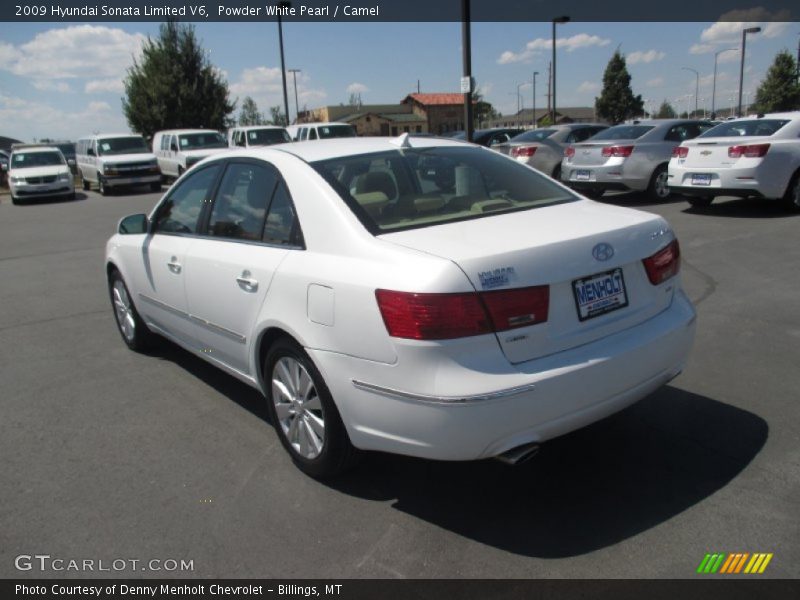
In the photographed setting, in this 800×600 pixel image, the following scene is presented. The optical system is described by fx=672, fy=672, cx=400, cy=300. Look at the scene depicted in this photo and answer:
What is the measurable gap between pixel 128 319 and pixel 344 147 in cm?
279

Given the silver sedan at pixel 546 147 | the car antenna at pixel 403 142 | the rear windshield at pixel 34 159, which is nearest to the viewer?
the car antenna at pixel 403 142

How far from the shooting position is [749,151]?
9969 mm

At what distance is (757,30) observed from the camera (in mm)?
37688

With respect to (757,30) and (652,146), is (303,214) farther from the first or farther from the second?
(757,30)

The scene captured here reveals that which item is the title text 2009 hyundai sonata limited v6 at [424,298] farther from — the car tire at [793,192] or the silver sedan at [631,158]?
the silver sedan at [631,158]

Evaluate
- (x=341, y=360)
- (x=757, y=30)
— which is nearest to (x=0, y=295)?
(x=341, y=360)

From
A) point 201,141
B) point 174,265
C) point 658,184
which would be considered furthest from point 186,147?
point 174,265

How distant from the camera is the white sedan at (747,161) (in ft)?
32.6

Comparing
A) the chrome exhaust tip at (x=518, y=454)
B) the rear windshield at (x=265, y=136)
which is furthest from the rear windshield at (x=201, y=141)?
the chrome exhaust tip at (x=518, y=454)

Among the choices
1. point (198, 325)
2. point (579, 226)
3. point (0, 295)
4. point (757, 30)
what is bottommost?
point (0, 295)

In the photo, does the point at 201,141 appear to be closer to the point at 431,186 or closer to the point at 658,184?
the point at 658,184

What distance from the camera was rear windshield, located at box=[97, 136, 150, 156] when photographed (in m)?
23.9

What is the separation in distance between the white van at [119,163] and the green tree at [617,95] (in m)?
44.1
